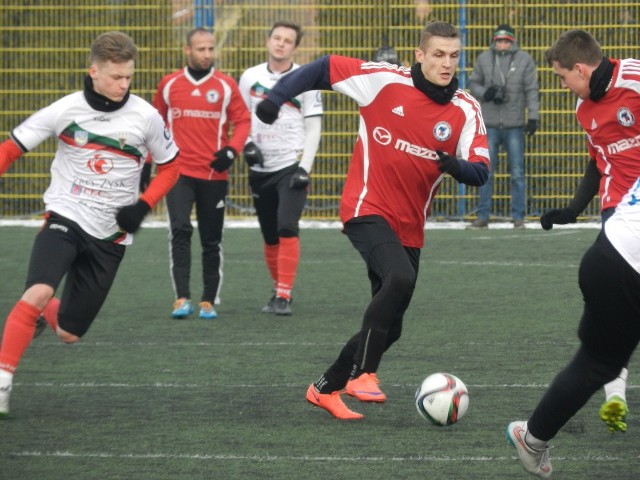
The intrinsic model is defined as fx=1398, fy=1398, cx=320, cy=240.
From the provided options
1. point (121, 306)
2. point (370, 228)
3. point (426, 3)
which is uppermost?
point (426, 3)

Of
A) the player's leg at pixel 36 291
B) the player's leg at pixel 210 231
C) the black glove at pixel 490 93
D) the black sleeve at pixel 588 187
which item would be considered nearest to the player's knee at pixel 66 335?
the player's leg at pixel 36 291

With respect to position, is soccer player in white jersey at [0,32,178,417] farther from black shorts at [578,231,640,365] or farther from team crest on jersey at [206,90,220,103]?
team crest on jersey at [206,90,220,103]

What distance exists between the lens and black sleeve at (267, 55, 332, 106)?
705 cm

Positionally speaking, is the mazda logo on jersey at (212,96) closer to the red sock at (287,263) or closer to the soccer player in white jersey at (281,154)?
the soccer player in white jersey at (281,154)

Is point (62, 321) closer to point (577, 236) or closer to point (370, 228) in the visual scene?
point (370, 228)

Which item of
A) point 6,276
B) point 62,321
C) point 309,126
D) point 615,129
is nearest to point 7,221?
point 6,276

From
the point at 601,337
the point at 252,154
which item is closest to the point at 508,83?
the point at 252,154

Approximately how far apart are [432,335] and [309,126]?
216cm

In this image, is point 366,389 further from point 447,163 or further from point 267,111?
point 267,111

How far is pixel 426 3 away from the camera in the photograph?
18.2 m

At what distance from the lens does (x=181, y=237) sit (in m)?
10.6

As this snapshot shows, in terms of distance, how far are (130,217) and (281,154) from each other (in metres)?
3.91

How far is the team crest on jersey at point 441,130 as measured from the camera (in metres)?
6.92

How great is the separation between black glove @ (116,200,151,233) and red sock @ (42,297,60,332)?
655 millimetres
